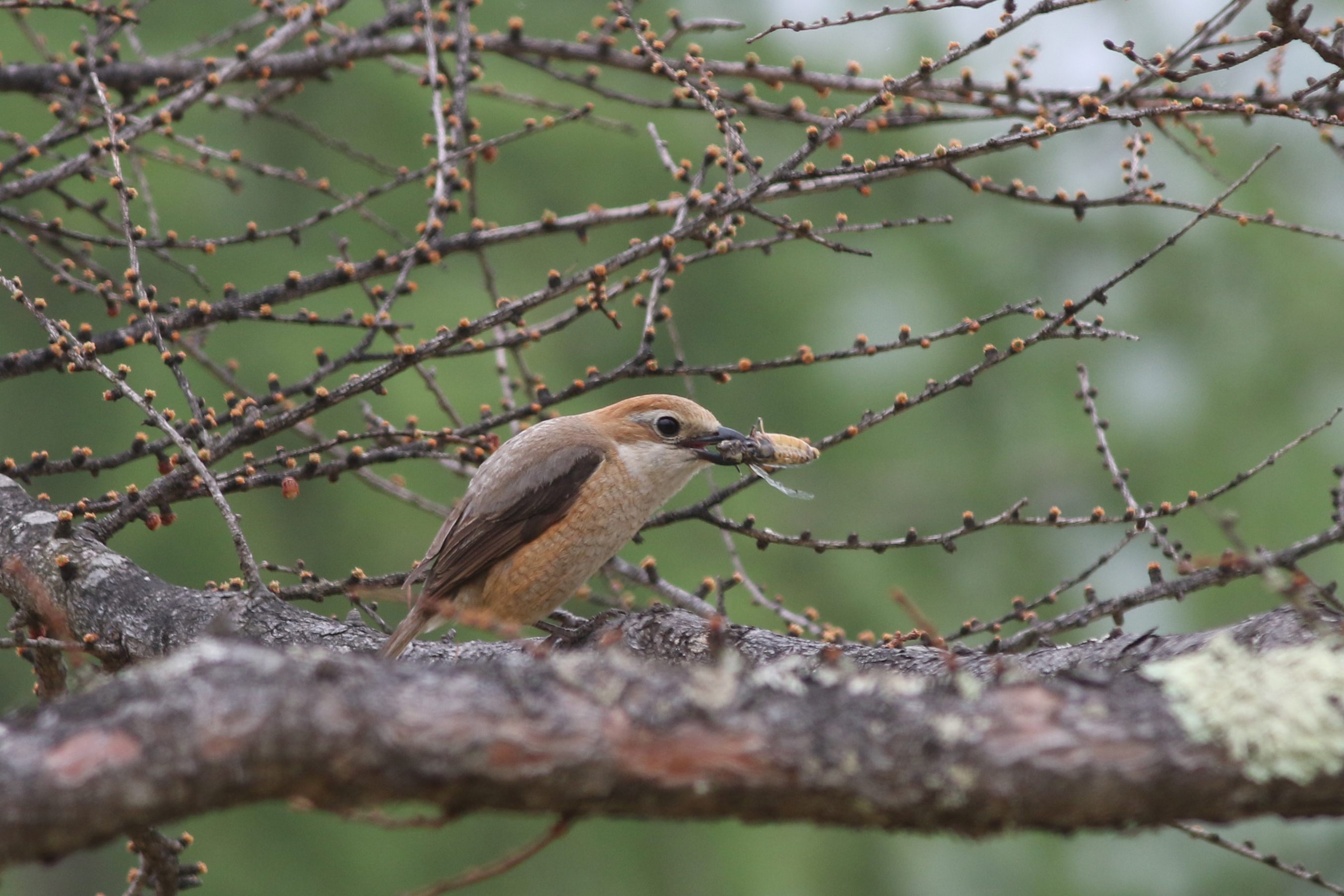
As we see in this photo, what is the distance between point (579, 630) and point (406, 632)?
0.64m

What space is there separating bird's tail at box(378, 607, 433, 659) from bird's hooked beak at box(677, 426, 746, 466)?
4.12 ft

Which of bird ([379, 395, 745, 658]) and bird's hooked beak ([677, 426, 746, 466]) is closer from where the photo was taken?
bird ([379, 395, 745, 658])

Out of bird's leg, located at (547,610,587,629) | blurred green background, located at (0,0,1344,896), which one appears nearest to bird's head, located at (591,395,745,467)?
bird's leg, located at (547,610,587,629)

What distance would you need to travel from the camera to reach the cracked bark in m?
1.55

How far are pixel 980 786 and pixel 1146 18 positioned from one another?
769cm

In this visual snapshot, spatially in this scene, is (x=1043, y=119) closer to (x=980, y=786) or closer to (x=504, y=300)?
(x=504, y=300)

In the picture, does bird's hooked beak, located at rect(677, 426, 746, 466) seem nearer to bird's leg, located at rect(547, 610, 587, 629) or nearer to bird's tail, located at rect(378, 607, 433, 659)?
bird's leg, located at rect(547, 610, 587, 629)

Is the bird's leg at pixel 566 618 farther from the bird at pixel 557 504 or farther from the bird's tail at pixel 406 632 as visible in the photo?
the bird's tail at pixel 406 632

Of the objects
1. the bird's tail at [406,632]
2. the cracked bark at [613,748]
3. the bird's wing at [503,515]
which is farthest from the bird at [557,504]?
the cracked bark at [613,748]

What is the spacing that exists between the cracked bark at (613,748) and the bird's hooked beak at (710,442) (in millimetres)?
2402

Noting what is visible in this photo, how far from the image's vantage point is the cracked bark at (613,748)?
5.09ft

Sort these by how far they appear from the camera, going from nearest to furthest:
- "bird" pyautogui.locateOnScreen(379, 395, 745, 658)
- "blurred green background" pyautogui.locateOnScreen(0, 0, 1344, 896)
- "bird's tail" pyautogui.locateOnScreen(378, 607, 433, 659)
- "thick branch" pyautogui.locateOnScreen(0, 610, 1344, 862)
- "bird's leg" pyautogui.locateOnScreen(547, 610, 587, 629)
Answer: "thick branch" pyautogui.locateOnScreen(0, 610, 1344, 862), "bird's tail" pyautogui.locateOnScreen(378, 607, 433, 659), "bird" pyautogui.locateOnScreen(379, 395, 745, 658), "bird's leg" pyautogui.locateOnScreen(547, 610, 587, 629), "blurred green background" pyautogui.locateOnScreen(0, 0, 1344, 896)

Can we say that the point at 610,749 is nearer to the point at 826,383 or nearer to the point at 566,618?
the point at 566,618

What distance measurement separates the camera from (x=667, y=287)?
3.57 m
